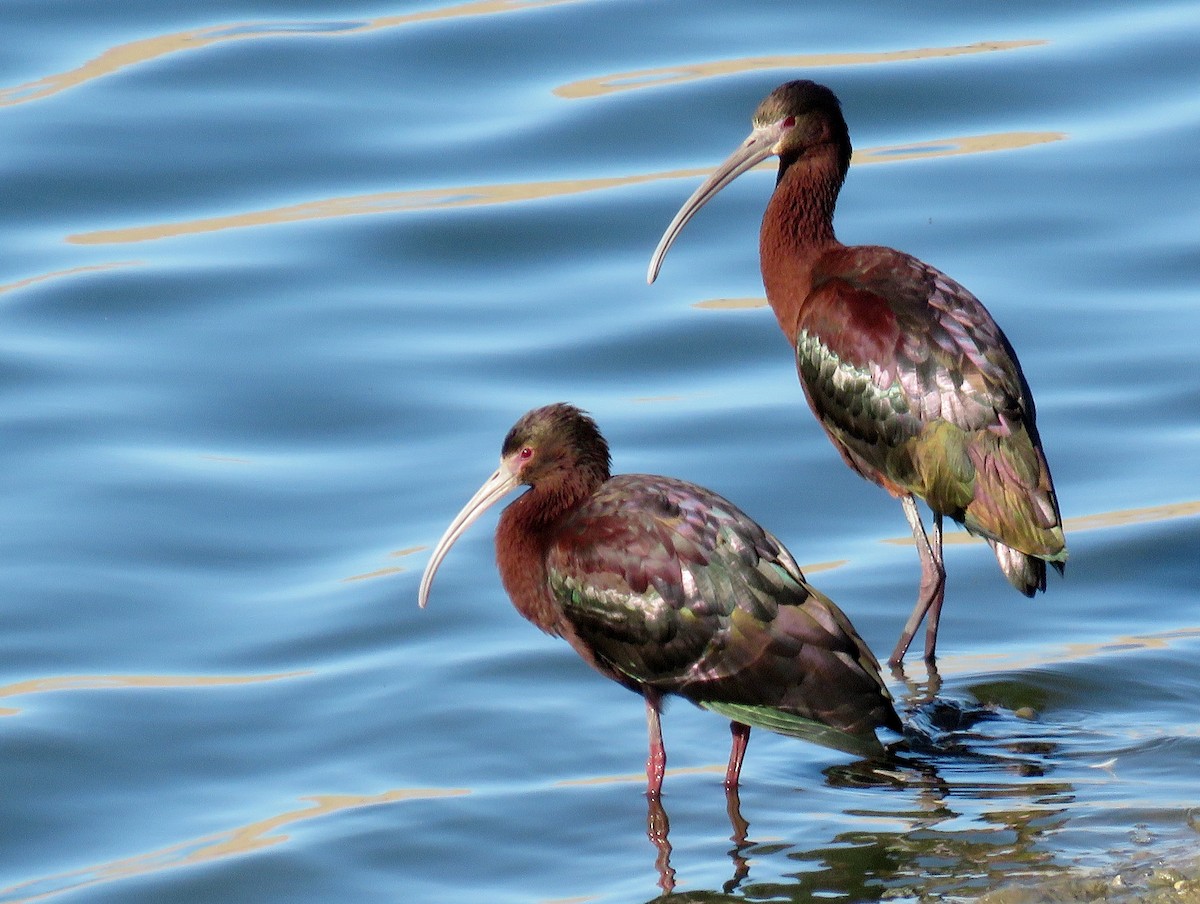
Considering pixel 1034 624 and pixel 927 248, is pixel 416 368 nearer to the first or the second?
pixel 927 248

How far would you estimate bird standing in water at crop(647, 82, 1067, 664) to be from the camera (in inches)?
366

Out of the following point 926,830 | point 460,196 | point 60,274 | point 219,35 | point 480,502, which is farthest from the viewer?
point 219,35

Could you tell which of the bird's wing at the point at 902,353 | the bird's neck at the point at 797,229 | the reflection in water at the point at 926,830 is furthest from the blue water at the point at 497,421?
the bird's neck at the point at 797,229

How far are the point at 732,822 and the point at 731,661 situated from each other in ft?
1.92

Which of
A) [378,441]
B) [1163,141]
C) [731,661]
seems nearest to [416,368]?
[378,441]

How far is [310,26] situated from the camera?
18.0 metres

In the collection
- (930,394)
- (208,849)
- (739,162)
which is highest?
(739,162)

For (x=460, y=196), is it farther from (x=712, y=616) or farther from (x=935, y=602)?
(x=712, y=616)

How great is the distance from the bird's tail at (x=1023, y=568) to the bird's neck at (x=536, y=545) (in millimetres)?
2146

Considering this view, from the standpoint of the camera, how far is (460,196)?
50.5ft

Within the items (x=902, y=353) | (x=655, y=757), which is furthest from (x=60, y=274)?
(x=655, y=757)

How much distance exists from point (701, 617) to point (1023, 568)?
2112mm

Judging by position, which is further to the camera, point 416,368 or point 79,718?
point 416,368

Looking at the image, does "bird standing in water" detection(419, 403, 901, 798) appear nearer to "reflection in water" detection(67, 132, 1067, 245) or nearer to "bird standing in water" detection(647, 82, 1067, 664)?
"bird standing in water" detection(647, 82, 1067, 664)
